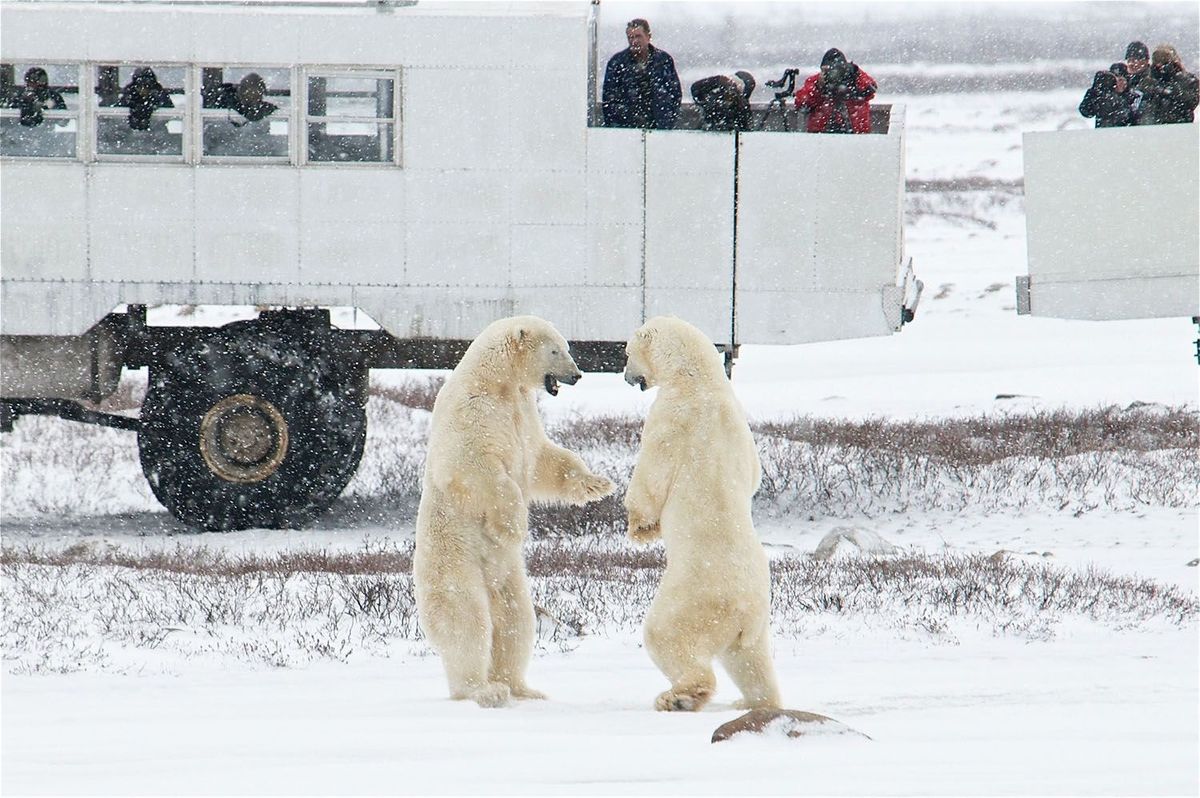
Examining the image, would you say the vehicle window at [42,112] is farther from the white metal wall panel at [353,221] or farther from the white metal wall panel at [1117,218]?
the white metal wall panel at [1117,218]

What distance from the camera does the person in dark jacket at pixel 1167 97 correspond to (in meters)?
8.62

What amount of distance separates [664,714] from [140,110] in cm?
634

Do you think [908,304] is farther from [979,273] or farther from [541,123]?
[979,273]

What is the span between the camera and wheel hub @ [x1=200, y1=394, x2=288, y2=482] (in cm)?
916

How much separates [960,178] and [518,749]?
38560 millimetres

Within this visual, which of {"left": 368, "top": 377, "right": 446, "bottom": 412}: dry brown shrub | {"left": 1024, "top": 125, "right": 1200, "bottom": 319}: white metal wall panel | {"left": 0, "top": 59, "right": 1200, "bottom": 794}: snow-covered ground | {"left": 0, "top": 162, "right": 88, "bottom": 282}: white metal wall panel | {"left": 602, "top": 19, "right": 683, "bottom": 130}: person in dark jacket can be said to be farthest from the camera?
{"left": 368, "top": 377, "right": 446, "bottom": 412}: dry brown shrub

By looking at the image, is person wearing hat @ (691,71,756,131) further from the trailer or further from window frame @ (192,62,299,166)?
window frame @ (192,62,299,166)

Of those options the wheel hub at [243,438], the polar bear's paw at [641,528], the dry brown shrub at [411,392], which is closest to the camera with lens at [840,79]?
the wheel hub at [243,438]

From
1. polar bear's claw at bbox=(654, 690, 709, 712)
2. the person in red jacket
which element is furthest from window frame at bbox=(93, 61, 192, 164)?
polar bear's claw at bbox=(654, 690, 709, 712)

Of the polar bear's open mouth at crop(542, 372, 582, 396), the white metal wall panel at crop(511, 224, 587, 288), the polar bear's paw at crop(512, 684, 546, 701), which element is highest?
the white metal wall panel at crop(511, 224, 587, 288)

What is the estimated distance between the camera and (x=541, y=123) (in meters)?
8.77

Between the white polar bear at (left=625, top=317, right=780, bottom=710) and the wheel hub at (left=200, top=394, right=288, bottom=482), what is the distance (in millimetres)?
5515

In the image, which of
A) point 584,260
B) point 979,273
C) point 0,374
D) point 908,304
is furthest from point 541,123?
point 979,273

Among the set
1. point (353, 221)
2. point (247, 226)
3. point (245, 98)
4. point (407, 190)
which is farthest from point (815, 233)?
point (245, 98)
